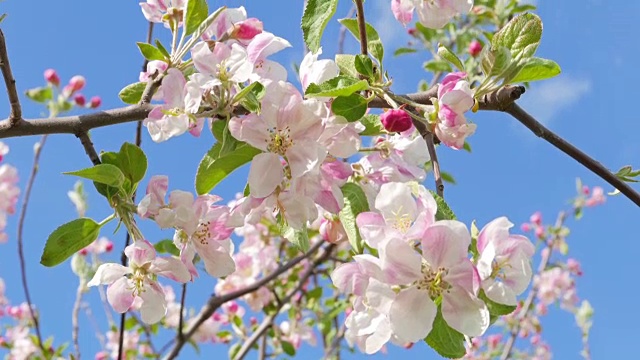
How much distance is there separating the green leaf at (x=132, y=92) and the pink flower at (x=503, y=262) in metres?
0.69

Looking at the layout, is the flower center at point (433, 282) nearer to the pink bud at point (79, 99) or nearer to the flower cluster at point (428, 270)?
the flower cluster at point (428, 270)

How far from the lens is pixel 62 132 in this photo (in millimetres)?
1091

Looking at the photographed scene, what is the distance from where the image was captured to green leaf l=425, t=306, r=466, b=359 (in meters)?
0.88

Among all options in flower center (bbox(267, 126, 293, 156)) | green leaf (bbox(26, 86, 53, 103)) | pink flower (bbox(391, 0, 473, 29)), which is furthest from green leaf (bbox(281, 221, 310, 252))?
green leaf (bbox(26, 86, 53, 103))

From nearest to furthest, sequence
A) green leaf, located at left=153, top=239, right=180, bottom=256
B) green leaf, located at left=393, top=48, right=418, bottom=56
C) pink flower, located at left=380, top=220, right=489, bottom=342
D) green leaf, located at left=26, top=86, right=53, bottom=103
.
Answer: pink flower, located at left=380, top=220, right=489, bottom=342
green leaf, located at left=153, top=239, right=180, bottom=256
green leaf, located at left=26, top=86, right=53, bottom=103
green leaf, located at left=393, top=48, right=418, bottom=56

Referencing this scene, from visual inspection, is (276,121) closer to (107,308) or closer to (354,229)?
(354,229)

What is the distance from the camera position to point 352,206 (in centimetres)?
103

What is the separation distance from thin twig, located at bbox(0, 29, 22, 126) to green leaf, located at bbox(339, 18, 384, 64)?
0.61 metres

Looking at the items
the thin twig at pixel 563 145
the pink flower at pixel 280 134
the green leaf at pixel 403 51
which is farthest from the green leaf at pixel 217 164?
the green leaf at pixel 403 51

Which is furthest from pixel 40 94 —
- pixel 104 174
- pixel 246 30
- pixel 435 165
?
pixel 435 165

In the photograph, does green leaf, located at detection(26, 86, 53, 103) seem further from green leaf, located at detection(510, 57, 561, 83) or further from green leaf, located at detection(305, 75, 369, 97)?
green leaf, located at detection(510, 57, 561, 83)

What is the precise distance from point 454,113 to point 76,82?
2.50m

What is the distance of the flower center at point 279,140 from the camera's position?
3.03 feet

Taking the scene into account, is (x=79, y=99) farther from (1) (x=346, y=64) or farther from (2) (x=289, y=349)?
(1) (x=346, y=64)
